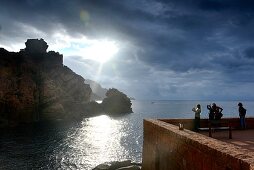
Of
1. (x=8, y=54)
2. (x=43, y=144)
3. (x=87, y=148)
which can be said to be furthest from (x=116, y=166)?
(x=8, y=54)

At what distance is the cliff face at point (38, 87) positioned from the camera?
109500mm

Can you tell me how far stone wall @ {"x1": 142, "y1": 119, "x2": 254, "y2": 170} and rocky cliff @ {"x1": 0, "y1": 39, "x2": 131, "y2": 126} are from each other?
96.4 metres

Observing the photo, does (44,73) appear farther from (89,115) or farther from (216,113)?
(216,113)

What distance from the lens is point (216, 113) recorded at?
55.1 feet

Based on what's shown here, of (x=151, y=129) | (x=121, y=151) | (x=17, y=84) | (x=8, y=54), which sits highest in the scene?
(x=8, y=54)

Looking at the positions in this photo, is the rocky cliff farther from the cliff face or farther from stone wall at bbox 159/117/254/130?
stone wall at bbox 159/117/254/130

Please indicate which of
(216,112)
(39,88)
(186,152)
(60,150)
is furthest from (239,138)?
(39,88)

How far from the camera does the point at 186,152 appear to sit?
10.8m

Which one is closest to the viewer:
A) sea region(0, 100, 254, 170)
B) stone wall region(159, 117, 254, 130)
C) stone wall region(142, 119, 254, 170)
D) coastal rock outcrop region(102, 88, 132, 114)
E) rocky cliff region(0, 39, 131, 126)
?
stone wall region(142, 119, 254, 170)

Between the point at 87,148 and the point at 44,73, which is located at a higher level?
the point at 44,73

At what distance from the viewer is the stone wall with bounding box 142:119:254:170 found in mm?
7711

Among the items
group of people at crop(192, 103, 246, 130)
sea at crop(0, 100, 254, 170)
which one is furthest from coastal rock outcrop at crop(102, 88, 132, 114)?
group of people at crop(192, 103, 246, 130)

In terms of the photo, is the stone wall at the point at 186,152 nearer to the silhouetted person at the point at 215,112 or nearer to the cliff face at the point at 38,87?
the silhouetted person at the point at 215,112

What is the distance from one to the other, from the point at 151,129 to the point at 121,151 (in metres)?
48.6
